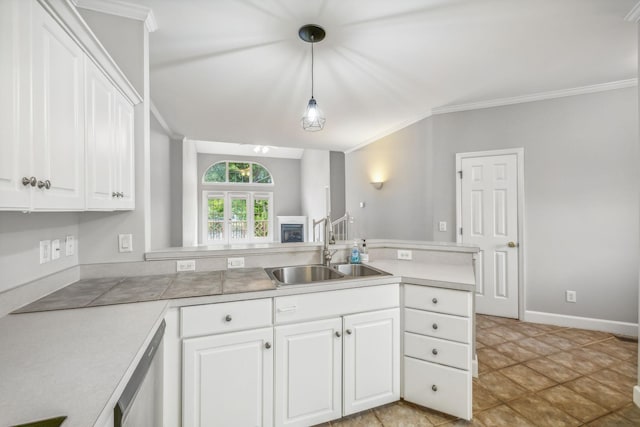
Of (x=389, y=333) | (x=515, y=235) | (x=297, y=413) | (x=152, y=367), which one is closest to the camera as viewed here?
(x=152, y=367)

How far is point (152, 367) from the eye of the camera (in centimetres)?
108

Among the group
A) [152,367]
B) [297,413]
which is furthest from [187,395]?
[297,413]

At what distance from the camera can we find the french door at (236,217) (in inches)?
336

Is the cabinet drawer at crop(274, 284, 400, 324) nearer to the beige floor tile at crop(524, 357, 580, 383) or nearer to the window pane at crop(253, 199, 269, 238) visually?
the beige floor tile at crop(524, 357, 580, 383)

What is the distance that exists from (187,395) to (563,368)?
2.80 metres

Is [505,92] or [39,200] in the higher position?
[505,92]

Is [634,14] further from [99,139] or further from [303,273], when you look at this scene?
[99,139]

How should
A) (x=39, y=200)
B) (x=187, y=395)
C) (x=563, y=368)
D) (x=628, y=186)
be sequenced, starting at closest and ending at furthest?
(x=39, y=200), (x=187, y=395), (x=563, y=368), (x=628, y=186)

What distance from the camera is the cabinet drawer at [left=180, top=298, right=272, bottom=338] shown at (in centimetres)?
133

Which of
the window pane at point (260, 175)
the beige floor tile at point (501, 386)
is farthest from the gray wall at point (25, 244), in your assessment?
the window pane at point (260, 175)

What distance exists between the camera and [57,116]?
948 millimetres

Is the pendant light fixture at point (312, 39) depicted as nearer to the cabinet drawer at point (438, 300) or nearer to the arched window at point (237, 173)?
the cabinet drawer at point (438, 300)

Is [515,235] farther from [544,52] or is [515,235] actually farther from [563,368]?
[544,52]

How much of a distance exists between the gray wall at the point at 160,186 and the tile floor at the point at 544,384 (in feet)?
10.9
